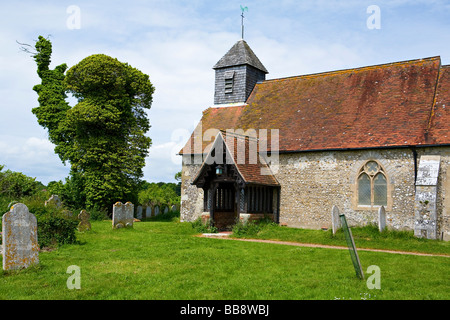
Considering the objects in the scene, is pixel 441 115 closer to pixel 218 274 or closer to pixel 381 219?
pixel 381 219

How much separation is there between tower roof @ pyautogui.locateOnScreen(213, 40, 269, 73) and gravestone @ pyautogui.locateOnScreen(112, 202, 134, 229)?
38.6ft

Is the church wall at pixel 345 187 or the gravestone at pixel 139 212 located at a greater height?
the church wall at pixel 345 187

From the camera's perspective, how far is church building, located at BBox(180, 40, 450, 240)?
52.0 ft

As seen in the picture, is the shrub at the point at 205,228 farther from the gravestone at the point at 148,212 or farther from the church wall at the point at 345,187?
the gravestone at the point at 148,212

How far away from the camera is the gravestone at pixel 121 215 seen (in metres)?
17.0

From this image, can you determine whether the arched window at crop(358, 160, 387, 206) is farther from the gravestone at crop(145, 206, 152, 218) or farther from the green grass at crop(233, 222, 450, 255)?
the gravestone at crop(145, 206, 152, 218)

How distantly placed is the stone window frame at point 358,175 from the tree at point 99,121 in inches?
579

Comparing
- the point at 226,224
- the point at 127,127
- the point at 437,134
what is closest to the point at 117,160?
the point at 127,127

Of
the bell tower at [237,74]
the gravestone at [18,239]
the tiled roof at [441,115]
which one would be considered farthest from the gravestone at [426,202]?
the gravestone at [18,239]

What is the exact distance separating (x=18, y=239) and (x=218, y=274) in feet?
15.1

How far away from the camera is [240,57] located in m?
24.8

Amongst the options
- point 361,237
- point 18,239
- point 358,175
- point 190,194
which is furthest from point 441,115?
point 18,239
